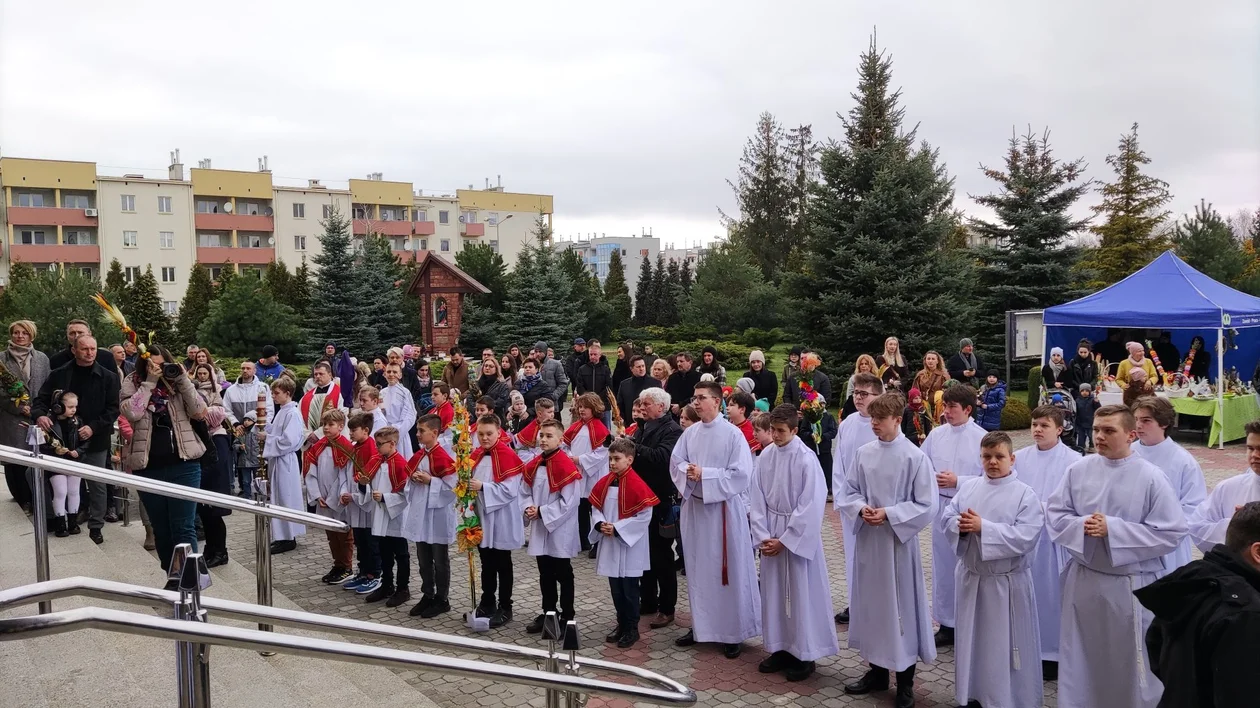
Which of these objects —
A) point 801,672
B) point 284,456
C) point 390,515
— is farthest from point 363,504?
point 801,672

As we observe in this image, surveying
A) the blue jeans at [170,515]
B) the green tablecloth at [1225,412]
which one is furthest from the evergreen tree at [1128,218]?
the blue jeans at [170,515]

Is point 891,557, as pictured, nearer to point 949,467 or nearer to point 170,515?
point 949,467

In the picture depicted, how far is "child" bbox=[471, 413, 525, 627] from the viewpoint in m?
7.57

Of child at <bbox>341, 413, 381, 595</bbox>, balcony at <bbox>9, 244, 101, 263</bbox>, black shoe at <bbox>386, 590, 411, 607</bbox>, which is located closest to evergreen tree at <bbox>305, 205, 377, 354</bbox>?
child at <bbox>341, 413, 381, 595</bbox>

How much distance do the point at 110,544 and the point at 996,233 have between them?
81.1 ft

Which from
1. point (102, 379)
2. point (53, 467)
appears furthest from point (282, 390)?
point (53, 467)

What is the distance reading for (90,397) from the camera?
8195 mm

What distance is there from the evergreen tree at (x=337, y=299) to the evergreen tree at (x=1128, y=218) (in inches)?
1045

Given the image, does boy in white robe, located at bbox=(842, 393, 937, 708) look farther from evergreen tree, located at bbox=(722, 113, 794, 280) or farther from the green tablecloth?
evergreen tree, located at bbox=(722, 113, 794, 280)

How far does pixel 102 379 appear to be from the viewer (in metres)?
8.23

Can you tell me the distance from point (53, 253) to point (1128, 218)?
56.6 m

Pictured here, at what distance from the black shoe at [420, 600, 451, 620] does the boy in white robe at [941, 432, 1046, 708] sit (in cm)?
423

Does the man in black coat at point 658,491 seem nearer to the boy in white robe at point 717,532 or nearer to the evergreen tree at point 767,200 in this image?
the boy in white robe at point 717,532

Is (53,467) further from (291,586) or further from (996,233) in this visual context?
(996,233)
